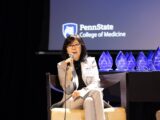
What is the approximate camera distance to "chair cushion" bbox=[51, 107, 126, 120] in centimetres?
314

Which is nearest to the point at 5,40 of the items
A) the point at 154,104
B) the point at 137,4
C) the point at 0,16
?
the point at 0,16

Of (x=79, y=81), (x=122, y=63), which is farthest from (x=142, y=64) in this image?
(x=79, y=81)

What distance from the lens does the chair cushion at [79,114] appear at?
314cm

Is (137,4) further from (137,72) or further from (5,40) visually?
(5,40)

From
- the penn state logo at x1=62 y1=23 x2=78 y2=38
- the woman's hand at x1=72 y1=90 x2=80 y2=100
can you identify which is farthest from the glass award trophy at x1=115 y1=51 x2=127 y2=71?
the woman's hand at x1=72 y1=90 x2=80 y2=100

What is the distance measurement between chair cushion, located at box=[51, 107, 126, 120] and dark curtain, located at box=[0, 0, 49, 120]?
4.16ft

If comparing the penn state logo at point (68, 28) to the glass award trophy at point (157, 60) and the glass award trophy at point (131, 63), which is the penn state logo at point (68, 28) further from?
the glass award trophy at point (157, 60)

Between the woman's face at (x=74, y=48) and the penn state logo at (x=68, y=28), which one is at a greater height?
the penn state logo at (x=68, y=28)

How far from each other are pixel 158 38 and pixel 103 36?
0.64 m

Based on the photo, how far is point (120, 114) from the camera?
10.6 feet

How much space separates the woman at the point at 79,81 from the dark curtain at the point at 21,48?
42.1 inches

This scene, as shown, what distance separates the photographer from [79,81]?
3.46m

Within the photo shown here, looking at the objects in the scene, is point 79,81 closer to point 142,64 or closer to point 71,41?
point 71,41

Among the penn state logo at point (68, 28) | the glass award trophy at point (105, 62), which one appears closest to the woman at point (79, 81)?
the glass award trophy at point (105, 62)
